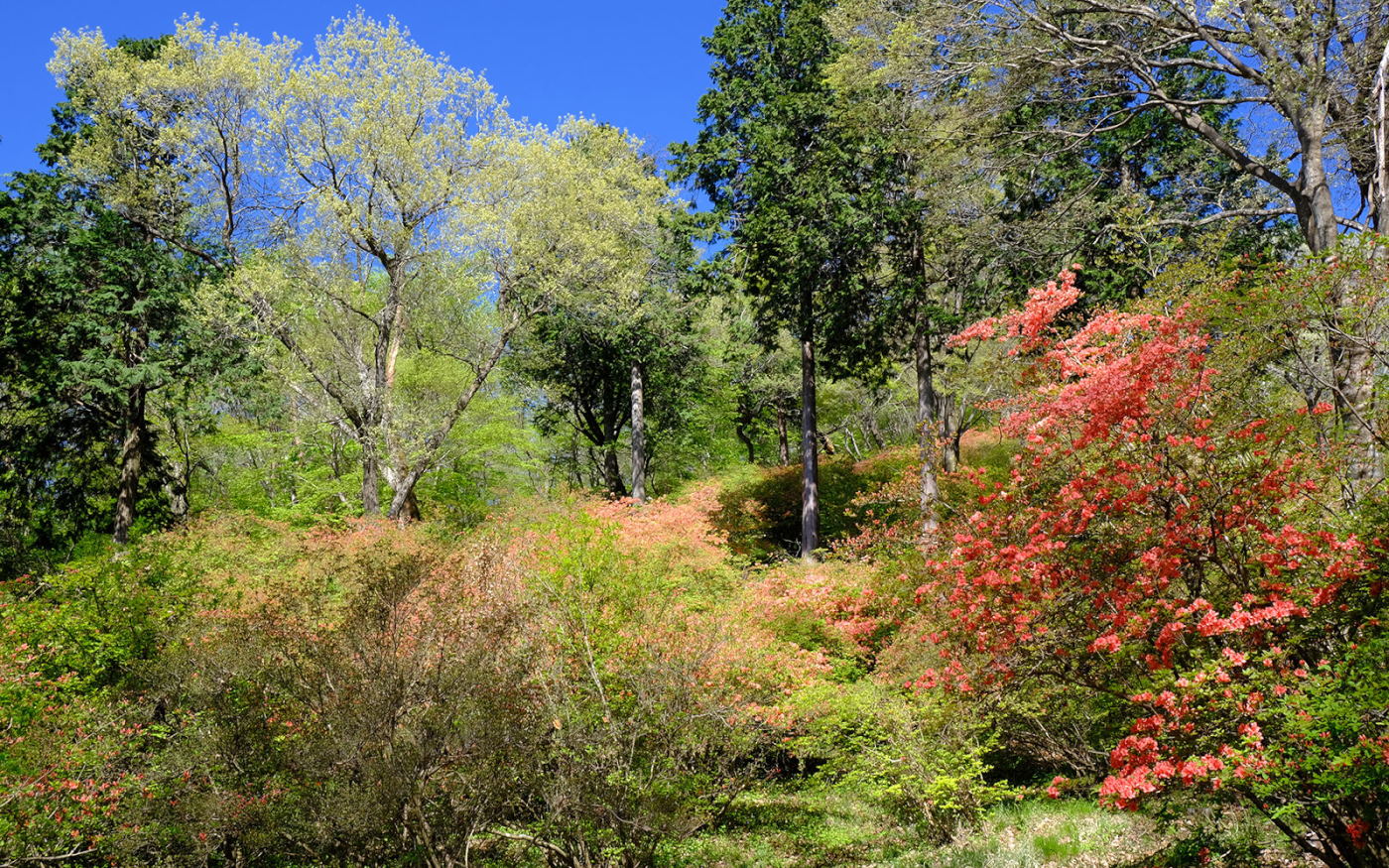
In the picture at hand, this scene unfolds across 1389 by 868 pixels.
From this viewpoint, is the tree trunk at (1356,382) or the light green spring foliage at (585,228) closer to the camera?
the tree trunk at (1356,382)

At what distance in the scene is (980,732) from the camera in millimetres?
9852

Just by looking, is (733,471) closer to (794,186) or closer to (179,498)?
(794,186)

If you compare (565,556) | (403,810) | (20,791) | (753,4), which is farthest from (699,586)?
(753,4)

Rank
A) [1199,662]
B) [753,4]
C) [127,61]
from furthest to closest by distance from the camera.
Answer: [753,4] → [127,61] → [1199,662]

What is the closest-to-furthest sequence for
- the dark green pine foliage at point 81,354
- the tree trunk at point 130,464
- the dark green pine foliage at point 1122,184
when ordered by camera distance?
the dark green pine foliage at point 1122,184
the dark green pine foliage at point 81,354
the tree trunk at point 130,464

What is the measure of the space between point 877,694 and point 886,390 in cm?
1931

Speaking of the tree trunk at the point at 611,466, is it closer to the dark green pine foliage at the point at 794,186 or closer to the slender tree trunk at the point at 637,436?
the slender tree trunk at the point at 637,436

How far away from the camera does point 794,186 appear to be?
17.5m

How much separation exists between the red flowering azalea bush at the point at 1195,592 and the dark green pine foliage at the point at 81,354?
59.8 feet

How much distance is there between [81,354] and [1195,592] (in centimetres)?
2168

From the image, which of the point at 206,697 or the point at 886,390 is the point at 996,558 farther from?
the point at 886,390

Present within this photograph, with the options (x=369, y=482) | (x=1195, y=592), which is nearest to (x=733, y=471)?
(x=369, y=482)

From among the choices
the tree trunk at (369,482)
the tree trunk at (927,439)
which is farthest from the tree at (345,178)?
the tree trunk at (927,439)

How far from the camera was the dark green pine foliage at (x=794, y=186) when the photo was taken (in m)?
16.8
